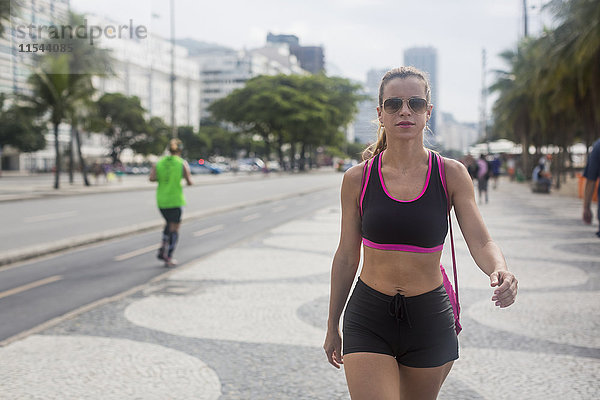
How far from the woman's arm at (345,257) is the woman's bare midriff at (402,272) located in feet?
0.50

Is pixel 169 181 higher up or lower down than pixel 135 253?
higher up

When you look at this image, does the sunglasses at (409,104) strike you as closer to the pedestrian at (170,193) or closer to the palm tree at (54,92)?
the pedestrian at (170,193)

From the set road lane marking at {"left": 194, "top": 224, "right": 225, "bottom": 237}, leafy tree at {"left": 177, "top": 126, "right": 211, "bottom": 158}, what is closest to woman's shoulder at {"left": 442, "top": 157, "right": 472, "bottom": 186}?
road lane marking at {"left": 194, "top": 224, "right": 225, "bottom": 237}

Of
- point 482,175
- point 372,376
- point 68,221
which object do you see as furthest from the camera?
point 482,175

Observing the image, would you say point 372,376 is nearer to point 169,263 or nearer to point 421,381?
point 421,381

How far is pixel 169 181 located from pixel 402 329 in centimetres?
718

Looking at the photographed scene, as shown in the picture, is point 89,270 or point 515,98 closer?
point 89,270

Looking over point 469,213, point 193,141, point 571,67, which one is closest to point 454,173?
point 469,213

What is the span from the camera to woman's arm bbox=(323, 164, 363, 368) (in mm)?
2625

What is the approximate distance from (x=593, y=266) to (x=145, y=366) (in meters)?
6.59

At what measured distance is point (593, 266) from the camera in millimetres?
8930

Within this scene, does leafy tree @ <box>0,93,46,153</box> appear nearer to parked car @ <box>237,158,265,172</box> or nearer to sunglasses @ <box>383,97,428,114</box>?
parked car @ <box>237,158,265,172</box>

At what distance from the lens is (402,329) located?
2.47 m

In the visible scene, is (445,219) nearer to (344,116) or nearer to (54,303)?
(54,303)
